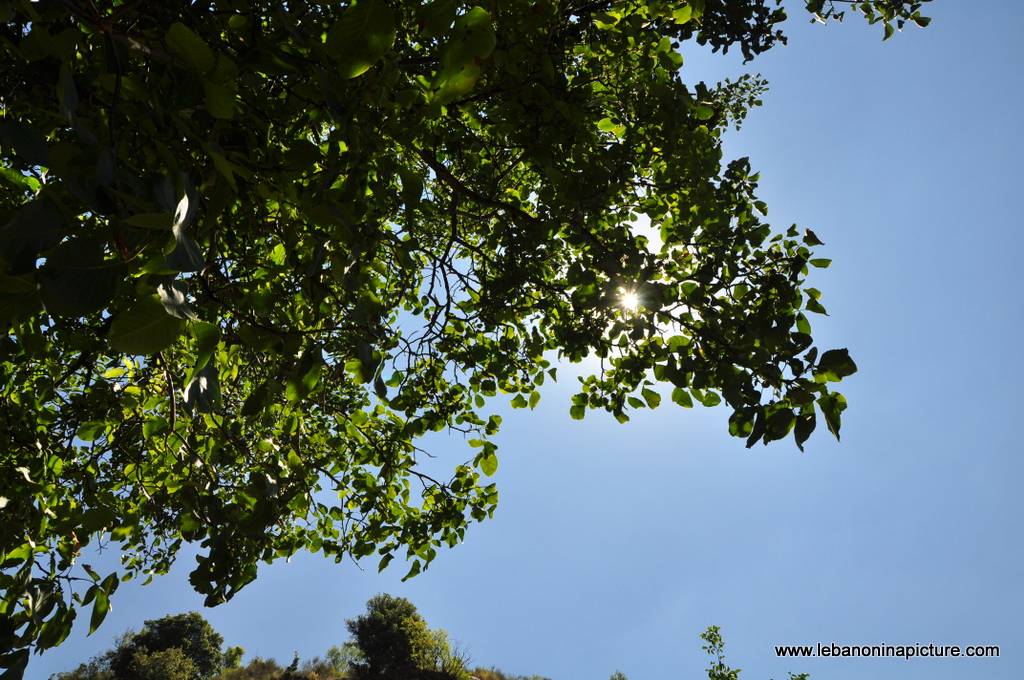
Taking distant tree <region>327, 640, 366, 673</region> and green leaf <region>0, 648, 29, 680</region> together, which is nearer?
green leaf <region>0, 648, 29, 680</region>

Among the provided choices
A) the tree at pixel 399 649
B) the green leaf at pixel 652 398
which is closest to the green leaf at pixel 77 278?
the green leaf at pixel 652 398

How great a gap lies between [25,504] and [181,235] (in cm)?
372

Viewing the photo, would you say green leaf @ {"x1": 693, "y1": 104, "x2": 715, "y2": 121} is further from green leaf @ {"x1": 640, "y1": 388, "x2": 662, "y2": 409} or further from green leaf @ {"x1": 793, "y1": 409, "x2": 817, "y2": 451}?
green leaf @ {"x1": 793, "y1": 409, "x2": 817, "y2": 451}

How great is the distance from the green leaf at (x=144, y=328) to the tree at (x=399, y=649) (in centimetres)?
2840

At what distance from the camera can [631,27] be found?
134 inches

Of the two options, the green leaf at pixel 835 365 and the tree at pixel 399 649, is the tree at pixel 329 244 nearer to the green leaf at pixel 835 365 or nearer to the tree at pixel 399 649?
the green leaf at pixel 835 365

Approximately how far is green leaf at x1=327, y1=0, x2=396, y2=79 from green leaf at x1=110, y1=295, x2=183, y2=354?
61cm

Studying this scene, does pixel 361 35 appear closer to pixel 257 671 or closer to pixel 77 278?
pixel 77 278

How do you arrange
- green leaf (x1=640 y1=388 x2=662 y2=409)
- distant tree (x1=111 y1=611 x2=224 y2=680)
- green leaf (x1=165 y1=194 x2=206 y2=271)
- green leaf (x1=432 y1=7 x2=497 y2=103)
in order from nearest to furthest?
green leaf (x1=165 y1=194 x2=206 y2=271) < green leaf (x1=432 y1=7 x2=497 y2=103) < green leaf (x1=640 y1=388 x2=662 y2=409) < distant tree (x1=111 y1=611 x2=224 y2=680)

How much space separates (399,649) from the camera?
88.5 ft

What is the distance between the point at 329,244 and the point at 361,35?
127cm

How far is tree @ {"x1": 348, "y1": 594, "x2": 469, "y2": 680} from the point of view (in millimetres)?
26109

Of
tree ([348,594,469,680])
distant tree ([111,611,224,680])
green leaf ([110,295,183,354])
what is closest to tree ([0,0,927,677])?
green leaf ([110,295,183,354])

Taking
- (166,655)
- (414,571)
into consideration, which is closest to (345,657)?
(166,655)
